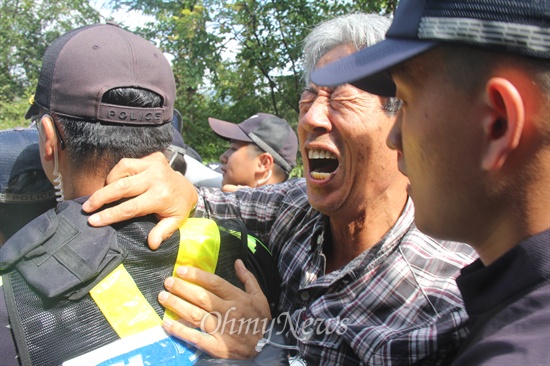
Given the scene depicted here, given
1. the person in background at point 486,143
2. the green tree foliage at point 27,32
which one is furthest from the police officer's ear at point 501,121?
the green tree foliage at point 27,32

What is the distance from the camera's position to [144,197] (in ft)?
5.55

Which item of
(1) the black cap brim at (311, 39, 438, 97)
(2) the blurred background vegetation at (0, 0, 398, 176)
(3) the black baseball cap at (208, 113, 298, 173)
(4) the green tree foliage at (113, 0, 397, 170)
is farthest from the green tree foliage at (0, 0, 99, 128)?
(1) the black cap brim at (311, 39, 438, 97)

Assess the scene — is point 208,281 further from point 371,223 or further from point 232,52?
point 232,52

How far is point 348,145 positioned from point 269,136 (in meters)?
2.80

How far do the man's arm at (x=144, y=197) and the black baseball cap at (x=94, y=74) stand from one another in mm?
169

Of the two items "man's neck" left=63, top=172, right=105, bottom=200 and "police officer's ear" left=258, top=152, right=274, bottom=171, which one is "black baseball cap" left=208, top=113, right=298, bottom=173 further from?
"man's neck" left=63, top=172, right=105, bottom=200

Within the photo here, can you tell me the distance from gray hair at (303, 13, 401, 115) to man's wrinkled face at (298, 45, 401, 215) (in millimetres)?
34

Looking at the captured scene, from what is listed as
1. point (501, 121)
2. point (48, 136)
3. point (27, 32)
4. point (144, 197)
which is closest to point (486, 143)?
point (501, 121)

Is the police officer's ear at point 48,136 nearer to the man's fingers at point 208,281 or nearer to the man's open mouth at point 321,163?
the man's fingers at point 208,281

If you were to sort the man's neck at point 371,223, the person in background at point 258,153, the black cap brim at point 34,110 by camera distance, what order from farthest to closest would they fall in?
the person in background at point 258,153 < the man's neck at point 371,223 < the black cap brim at point 34,110

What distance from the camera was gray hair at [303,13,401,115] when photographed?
2070mm

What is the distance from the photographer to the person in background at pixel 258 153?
4770 millimetres

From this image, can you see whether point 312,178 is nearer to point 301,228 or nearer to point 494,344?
point 301,228

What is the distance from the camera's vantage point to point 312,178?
2.17 meters
